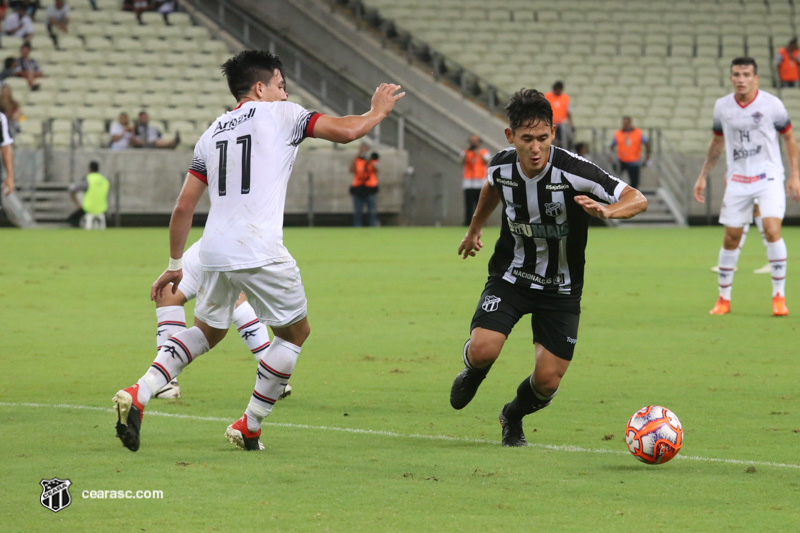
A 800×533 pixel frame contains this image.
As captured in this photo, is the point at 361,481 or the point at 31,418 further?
the point at 31,418

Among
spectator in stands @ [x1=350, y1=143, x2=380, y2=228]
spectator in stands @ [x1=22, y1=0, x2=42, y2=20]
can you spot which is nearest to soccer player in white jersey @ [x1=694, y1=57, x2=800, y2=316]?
spectator in stands @ [x1=350, y1=143, x2=380, y2=228]

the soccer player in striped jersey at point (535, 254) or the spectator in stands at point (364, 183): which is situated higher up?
the soccer player in striped jersey at point (535, 254)

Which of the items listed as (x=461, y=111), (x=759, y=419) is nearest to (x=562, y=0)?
(x=461, y=111)

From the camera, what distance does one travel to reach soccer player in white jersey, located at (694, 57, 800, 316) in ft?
37.4

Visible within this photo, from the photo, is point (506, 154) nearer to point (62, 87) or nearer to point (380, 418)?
point (380, 418)

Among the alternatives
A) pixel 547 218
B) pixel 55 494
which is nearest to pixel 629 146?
pixel 547 218

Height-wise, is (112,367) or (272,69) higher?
(272,69)

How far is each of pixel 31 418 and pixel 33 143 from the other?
2258cm

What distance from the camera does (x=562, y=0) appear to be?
35.5m

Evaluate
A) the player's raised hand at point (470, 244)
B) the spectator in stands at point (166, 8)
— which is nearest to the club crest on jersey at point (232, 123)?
the player's raised hand at point (470, 244)

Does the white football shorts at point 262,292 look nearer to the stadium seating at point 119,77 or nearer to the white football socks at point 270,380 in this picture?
the white football socks at point 270,380

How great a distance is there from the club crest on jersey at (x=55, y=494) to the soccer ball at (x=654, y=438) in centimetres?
248

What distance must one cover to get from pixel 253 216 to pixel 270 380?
79 cm

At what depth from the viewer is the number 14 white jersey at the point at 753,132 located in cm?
1138
